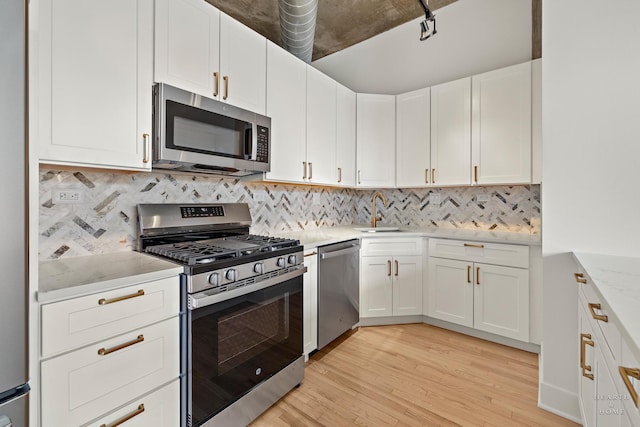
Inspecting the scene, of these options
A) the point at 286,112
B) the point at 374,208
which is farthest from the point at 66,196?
the point at 374,208

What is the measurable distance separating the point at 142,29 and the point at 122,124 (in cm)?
50

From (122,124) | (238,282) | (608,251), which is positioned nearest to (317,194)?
(238,282)

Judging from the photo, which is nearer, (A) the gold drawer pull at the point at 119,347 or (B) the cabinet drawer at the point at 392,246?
(A) the gold drawer pull at the point at 119,347

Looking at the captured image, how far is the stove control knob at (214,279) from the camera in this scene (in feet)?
4.43

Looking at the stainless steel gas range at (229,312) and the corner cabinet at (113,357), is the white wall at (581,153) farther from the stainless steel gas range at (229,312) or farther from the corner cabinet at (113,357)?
the corner cabinet at (113,357)

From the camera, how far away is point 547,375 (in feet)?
5.50

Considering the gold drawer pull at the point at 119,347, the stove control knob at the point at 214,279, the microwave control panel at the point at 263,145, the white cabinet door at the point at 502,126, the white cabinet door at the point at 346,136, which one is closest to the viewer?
the gold drawer pull at the point at 119,347

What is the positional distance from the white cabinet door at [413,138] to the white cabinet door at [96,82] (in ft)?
7.82

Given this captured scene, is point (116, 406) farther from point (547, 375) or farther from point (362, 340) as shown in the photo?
point (547, 375)

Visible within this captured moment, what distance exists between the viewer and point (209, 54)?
1.73 m

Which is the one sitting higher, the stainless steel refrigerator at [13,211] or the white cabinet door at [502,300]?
the stainless steel refrigerator at [13,211]

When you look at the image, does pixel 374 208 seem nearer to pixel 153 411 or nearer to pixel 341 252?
pixel 341 252

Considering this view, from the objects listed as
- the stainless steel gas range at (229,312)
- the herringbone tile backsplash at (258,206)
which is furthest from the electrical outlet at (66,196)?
the stainless steel gas range at (229,312)

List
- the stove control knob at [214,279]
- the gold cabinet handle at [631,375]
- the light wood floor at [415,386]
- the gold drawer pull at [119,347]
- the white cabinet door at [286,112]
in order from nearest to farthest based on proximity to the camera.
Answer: the gold cabinet handle at [631,375]
the gold drawer pull at [119,347]
the stove control knob at [214,279]
the light wood floor at [415,386]
the white cabinet door at [286,112]
